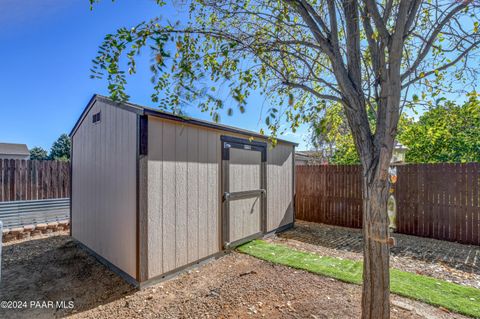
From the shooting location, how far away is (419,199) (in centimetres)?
554

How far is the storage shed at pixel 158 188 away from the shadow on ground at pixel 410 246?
4.50 feet

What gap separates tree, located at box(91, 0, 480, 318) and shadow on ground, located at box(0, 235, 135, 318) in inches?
108

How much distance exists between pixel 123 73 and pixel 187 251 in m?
2.84

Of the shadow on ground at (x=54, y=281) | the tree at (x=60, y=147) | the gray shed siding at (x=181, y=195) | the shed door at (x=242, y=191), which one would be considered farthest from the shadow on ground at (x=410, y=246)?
the tree at (x=60, y=147)

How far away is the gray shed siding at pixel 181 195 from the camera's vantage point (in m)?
3.18

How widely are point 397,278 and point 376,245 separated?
210 centimetres

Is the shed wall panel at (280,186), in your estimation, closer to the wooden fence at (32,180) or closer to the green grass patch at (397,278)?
the green grass patch at (397,278)

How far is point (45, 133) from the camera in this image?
26484 millimetres

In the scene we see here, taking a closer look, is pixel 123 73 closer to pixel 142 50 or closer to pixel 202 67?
pixel 142 50

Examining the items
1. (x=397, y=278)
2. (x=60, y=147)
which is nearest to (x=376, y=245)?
(x=397, y=278)

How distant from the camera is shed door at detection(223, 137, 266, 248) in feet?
14.3

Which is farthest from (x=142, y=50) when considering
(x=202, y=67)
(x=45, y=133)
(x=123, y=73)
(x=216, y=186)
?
(x=45, y=133)

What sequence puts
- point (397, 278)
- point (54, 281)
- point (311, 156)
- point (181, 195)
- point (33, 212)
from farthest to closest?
point (311, 156) < point (33, 212) < point (181, 195) < point (54, 281) < point (397, 278)

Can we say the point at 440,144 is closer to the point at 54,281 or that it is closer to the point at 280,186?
the point at 280,186
